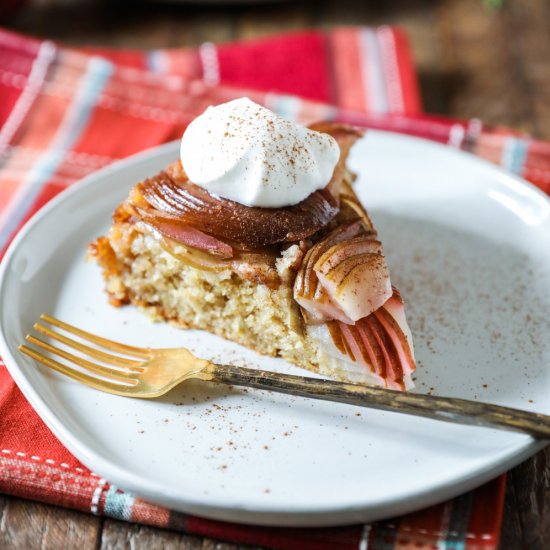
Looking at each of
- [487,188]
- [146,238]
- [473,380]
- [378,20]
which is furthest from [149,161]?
[378,20]

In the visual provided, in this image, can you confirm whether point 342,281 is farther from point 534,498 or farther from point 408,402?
point 534,498

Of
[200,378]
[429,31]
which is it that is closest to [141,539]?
[200,378]

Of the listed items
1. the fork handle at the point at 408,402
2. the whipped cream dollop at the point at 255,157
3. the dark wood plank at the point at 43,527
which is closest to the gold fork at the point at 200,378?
the fork handle at the point at 408,402

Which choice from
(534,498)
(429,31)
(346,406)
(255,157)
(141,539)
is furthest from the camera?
(429,31)

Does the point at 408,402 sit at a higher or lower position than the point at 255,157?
lower

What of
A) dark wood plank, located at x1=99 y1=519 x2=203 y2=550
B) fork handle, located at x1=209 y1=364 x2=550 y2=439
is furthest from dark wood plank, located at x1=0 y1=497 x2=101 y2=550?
fork handle, located at x1=209 y1=364 x2=550 y2=439

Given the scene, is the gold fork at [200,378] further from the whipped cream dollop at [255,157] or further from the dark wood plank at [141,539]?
the whipped cream dollop at [255,157]

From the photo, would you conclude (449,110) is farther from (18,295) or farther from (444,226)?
(18,295)
